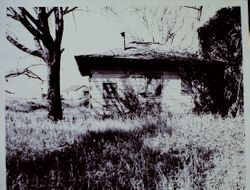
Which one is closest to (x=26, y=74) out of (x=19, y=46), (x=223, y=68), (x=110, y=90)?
(x=19, y=46)

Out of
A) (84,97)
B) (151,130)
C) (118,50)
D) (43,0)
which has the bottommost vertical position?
(151,130)

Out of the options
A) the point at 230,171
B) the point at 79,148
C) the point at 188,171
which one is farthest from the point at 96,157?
the point at 230,171

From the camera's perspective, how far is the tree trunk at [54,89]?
1385mm

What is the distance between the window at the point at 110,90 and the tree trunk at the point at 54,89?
14 centimetres

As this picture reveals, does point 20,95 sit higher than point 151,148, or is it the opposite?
point 20,95

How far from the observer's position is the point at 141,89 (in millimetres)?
1433

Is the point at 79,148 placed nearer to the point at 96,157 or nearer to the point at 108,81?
the point at 96,157

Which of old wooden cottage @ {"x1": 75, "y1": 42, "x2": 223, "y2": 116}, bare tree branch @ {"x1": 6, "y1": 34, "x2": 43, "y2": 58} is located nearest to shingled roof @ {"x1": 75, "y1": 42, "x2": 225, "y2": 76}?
old wooden cottage @ {"x1": 75, "y1": 42, "x2": 223, "y2": 116}

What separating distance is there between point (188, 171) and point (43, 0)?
696mm

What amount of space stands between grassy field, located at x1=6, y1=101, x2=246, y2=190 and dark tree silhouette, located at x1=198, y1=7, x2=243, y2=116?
0.23 feet

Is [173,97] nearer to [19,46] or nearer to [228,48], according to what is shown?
[228,48]

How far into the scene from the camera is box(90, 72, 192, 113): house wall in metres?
1.41

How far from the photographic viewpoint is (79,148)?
1.39 meters

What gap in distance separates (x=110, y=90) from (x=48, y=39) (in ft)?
0.81
